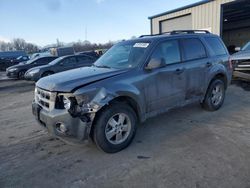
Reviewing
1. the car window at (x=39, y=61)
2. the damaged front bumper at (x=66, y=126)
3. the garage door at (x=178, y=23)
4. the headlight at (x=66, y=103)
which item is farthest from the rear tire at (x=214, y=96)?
the car window at (x=39, y=61)

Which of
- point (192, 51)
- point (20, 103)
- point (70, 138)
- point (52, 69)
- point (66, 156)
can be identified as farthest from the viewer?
point (52, 69)

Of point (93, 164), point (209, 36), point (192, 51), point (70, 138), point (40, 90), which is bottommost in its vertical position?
point (93, 164)

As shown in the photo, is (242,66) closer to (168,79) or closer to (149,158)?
(168,79)

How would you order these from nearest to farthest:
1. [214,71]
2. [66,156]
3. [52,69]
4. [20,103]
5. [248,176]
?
[248,176] < [66,156] < [214,71] < [20,103] < [52,69]

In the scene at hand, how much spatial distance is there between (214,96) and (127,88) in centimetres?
291

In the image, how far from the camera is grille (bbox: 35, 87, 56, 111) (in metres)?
3.54

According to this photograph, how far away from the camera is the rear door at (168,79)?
14.0ft

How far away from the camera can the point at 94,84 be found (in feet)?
11.6

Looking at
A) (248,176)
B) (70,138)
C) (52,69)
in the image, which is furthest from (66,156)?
(52,69)

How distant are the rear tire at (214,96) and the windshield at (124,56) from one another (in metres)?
2.17

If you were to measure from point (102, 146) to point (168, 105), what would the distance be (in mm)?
1636

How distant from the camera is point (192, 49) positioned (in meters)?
5.02

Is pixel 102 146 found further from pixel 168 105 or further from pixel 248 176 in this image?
pixel 248 176

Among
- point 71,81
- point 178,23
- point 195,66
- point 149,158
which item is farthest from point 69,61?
point 149,158
